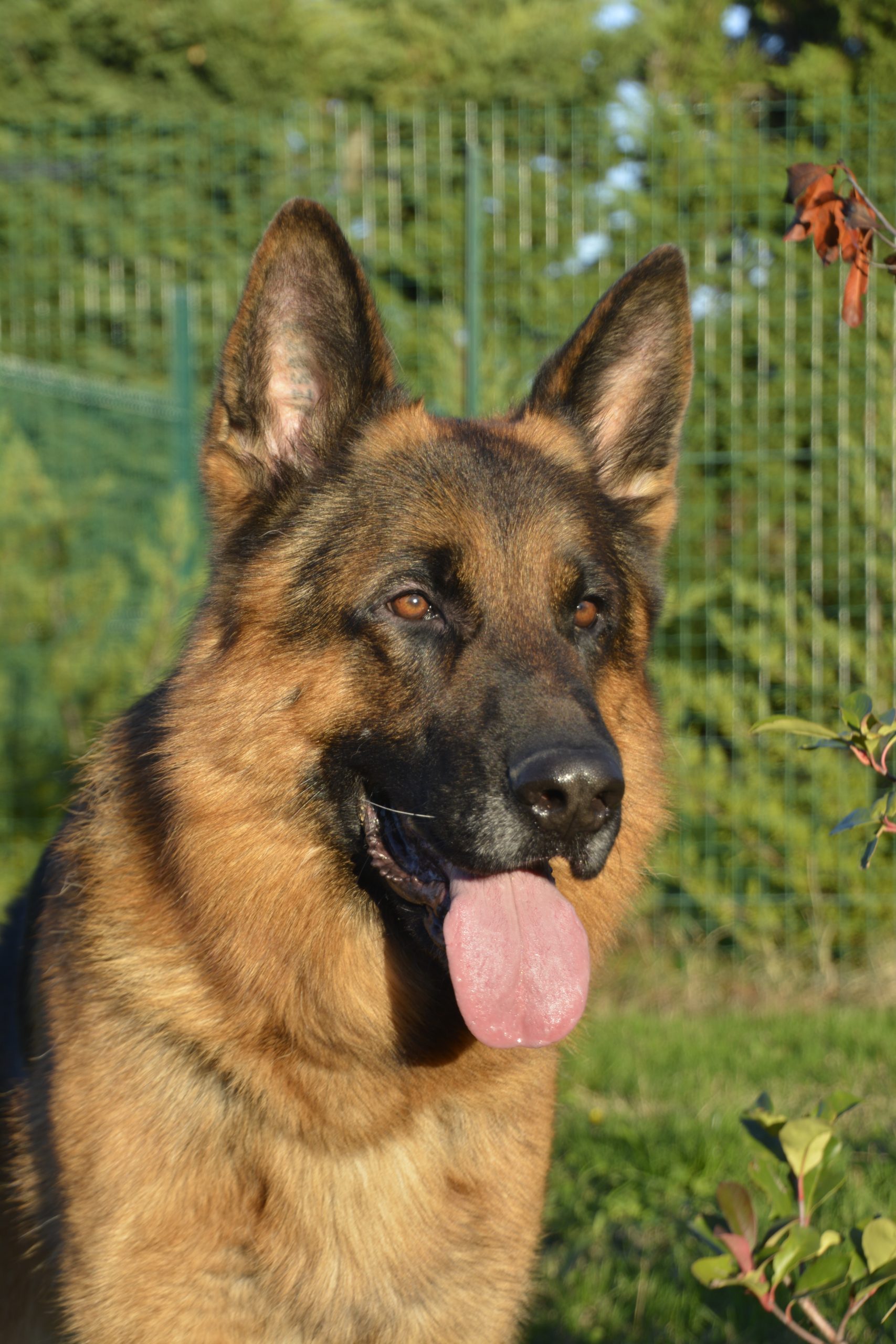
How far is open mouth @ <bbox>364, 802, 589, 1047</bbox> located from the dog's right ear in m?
0.87

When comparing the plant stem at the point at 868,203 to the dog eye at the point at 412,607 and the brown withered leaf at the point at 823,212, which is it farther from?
the dog eye at the point at 412,607

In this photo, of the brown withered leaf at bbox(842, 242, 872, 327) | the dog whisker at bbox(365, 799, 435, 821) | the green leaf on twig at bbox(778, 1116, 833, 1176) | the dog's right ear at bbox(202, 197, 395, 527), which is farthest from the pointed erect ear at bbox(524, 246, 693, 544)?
the green leaf on twig at bbox(778, 1116, 833, 1176)

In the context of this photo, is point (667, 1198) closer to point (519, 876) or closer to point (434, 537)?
point (519, 876)

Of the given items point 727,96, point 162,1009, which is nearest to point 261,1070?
point 162,1009

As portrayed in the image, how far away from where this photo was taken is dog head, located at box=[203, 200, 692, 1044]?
234 cm

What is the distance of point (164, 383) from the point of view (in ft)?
30.0

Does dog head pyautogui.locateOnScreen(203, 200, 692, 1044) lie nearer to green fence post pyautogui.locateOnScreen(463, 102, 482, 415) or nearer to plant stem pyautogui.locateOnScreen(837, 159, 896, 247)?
plant stem pyautogui.locateOnScreen(837, 159, 896, 247)

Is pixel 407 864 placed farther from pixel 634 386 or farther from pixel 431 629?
pixel 634 386

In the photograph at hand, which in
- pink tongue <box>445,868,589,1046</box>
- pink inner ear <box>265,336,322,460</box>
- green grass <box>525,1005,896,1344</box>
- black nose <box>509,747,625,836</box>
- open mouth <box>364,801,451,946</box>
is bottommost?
green grass <box>525,1005,896,1344</box>

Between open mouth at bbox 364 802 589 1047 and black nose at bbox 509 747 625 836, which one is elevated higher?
black nose at bbox 509 747 625 836

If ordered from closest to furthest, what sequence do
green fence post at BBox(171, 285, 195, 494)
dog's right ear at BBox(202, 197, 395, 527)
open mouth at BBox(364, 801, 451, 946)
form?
open mouth at BBox(364, 801, 451, 946) < dog's right ear at BBox(202, 197, 395, 527) < green fence post at BBox(171, 285, 195, 494)

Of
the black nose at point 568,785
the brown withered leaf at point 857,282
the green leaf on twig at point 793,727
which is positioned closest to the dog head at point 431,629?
the black nose at point 568,785

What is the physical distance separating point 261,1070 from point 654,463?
187 cm

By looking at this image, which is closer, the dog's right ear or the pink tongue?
the pink tongue
